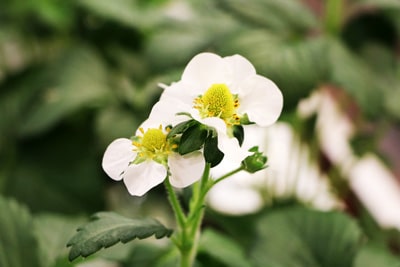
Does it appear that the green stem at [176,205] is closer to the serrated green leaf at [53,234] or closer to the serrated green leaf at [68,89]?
the serrated green leaf at [53,234]

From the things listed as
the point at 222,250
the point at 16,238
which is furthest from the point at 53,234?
the point at 222,250

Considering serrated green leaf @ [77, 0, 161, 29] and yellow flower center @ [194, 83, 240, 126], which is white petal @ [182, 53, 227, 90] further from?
serrated green leaf @ [77, 0, 161, 29]

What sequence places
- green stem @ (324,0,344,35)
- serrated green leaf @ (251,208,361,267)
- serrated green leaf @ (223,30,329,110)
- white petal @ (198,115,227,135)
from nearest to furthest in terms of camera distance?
white petal @ (198,115,227,135), serrated green leaf @ (251,208,361,267), serrated green leaf @ (223,30,329,110), green stem @ (324,0,344,35)

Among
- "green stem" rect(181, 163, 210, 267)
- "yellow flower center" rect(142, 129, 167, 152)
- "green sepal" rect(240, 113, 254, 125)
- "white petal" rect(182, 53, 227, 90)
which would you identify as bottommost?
"green stem" rect(181, 163, 210, 267)

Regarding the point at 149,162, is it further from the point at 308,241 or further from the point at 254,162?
the point at 308,241

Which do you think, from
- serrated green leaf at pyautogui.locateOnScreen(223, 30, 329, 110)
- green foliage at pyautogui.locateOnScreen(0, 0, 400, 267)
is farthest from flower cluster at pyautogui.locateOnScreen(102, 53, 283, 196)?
serrated green leaf at pyautogui.locateOnScreen(223, 30, 329, 110)

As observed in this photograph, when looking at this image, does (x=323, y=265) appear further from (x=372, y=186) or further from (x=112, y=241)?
(x=372, y=186)

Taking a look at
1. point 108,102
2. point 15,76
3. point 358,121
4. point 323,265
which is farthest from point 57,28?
point 323,265
